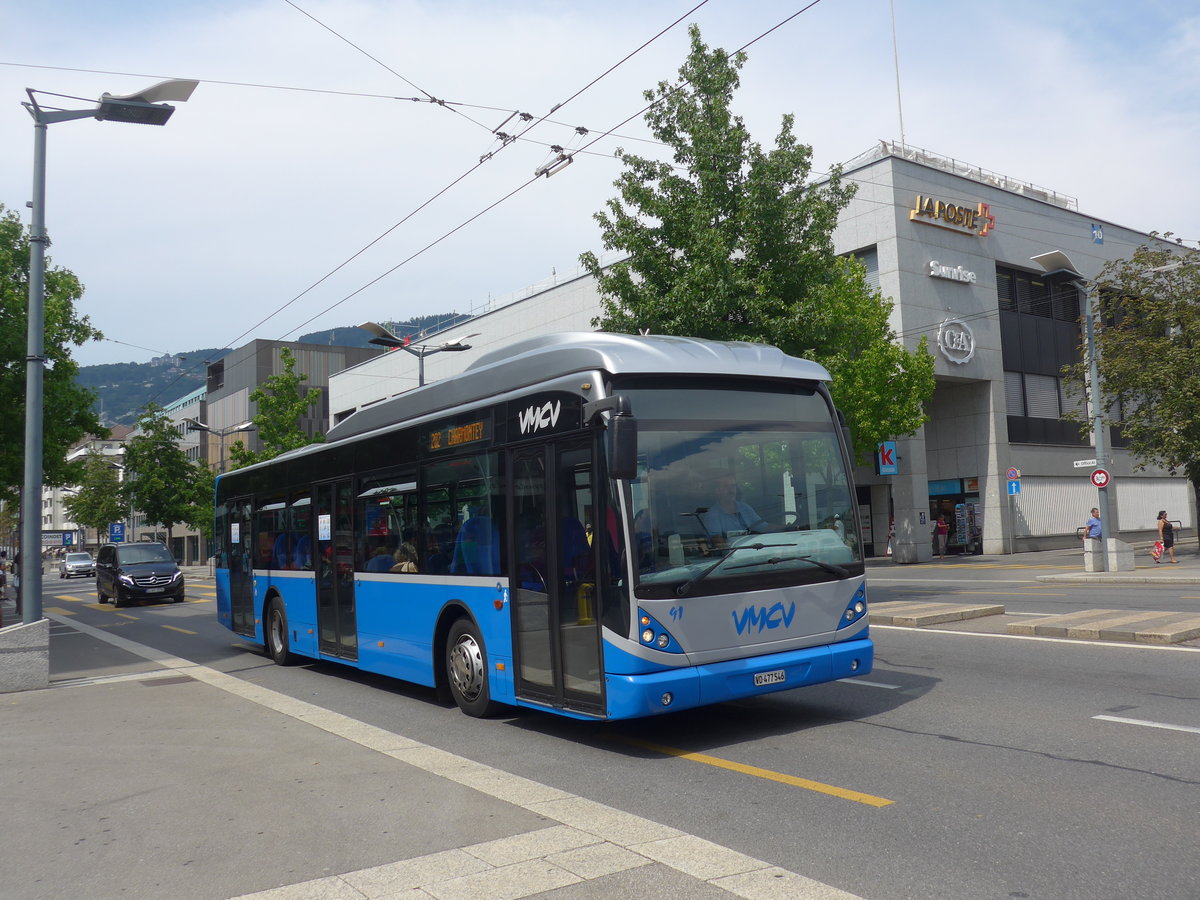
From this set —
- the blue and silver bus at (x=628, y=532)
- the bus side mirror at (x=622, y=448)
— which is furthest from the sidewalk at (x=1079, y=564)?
the bus side mirror at (x=622, y=448)

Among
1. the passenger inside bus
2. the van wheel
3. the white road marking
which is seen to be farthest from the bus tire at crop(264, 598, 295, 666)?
the white road marking

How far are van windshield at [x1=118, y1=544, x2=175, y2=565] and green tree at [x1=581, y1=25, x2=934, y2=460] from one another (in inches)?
724

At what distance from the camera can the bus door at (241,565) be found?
1489 cm

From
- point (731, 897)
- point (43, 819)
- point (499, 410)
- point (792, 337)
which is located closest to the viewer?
point (731, 897)

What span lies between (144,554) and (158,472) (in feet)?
85.6

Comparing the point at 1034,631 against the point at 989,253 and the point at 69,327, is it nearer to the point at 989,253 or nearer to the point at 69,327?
the point at 69,327

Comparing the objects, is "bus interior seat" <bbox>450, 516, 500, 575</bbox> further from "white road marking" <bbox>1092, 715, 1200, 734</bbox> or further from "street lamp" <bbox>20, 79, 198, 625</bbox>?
"street lamp" <bbox>20, 79, 198, 625</bbox>

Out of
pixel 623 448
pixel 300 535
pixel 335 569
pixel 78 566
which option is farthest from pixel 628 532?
pixel 78 566

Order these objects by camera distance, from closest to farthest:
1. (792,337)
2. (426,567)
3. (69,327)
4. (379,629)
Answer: (426,567), (379,629), (792,337), (69,327)

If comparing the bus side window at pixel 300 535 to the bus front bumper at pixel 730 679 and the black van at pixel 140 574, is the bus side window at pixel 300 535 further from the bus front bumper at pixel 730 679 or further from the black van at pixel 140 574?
the black van at pixel 140 574

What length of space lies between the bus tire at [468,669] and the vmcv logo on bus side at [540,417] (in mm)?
1834

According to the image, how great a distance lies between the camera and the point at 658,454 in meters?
7.20

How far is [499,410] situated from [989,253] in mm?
35748

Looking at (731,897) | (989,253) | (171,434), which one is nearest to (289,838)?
(731,897)
